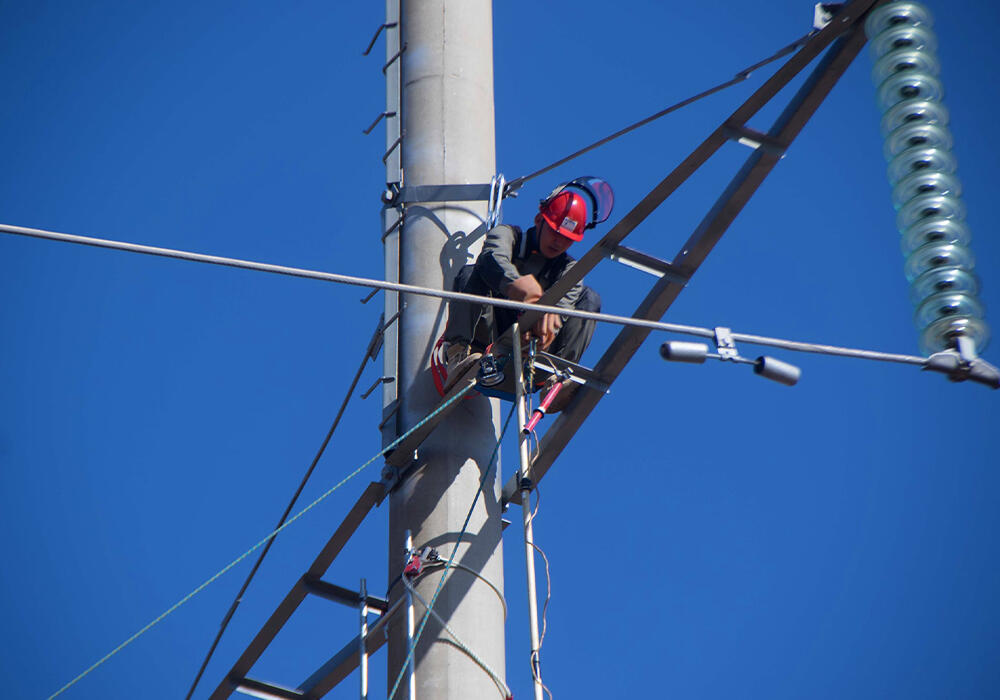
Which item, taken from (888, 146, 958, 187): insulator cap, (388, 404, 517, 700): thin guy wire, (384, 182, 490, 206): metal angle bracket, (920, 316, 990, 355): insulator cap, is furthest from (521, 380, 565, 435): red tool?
(888, 146, 958, 187): insulator cap

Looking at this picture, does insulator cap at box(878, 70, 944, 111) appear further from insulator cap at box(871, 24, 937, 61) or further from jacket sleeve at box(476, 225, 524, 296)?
jacket sleeve at box(476, 225, 524, 296)

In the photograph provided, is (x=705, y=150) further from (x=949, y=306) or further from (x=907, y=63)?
(x=949, y=306)

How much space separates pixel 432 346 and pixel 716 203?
7.29 feet

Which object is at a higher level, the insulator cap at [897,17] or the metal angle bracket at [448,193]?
the metal angle bracket at [448,193]

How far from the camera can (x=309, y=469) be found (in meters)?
10.6

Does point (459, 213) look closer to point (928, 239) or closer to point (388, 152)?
point (388, 152)

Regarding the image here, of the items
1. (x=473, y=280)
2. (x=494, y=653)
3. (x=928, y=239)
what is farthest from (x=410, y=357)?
(x=928, y=239)

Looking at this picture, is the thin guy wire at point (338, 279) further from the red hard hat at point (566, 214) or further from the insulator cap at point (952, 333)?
the red hard hat at point (566, 214)

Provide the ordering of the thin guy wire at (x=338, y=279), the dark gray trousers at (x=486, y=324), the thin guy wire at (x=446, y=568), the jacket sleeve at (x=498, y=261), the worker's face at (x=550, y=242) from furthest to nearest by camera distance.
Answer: the worker's face at (x=550, y=242), the dark gray trousers at (x=486, y=324), the jacket sleeve at (x=498, y=261), the thin guy wire at (x=446, y=568), the thin guy wire at (x=338, y=279)

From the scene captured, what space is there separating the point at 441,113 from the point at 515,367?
244 centimetres

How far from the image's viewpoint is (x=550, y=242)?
966cm

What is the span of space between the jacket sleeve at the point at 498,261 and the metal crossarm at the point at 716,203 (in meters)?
0.36

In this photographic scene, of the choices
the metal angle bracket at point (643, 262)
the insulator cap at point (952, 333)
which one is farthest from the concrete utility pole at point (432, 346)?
the insulator cap at point (952, 333)

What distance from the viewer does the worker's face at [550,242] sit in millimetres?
9633
